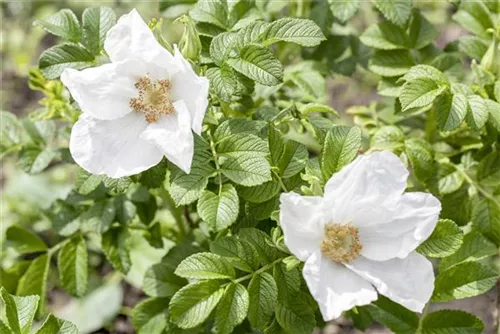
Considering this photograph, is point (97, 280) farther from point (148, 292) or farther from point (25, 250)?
point (148, 292)

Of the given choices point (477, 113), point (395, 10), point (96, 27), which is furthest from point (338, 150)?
point (96, 27)

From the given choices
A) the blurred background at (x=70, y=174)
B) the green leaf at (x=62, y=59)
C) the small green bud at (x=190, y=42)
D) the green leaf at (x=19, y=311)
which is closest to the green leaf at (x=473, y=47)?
the blurred background at (x=70, y=174)

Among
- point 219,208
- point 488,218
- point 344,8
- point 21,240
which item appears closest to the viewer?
point 219,208

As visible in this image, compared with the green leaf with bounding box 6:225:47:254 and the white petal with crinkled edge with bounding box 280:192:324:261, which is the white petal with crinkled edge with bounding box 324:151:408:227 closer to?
the white petal with crinkled edge with bounding box 280:192:324:261

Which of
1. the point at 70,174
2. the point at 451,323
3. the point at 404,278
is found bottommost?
the point at 70,174

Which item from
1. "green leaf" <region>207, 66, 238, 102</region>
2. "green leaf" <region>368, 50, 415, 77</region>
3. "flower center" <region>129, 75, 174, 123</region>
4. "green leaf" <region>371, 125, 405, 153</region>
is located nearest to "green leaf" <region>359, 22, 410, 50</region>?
"green leaf" <region>368, 50, 415, 77</region>

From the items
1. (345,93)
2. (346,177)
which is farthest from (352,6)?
(345,93)

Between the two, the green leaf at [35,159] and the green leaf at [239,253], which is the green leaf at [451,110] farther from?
the green leaf at [35,159]

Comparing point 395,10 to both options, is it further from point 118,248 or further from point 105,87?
point 118,248

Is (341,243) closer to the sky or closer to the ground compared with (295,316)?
closer to the sky
